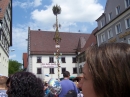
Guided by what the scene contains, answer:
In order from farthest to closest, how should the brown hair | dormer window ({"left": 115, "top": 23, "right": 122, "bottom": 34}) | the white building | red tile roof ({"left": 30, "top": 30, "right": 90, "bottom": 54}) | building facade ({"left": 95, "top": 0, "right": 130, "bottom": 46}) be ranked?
red tile roof ({"left": 30, "top": 30, "right": 90, "bottom": 54}) → the white building → dormer window ({"left": 115, "top": 23, "right": 122, "bottom": 34}) → building facade ({"left": 95, "top": 0, "right": 130, "bottom": 46}) → the brown hair

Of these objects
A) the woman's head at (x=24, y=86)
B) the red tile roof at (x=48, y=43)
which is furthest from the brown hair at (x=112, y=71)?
the red tile roof at (x=48, y=43)

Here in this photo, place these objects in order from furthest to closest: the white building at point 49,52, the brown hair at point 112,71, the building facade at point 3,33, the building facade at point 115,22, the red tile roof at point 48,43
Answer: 1. the red tile roof at point 48,43
2. the white building at point 49,52
3. the building facade at point 3,33
4. the building facade at point 115,22
5. the brown hair at point 112,71

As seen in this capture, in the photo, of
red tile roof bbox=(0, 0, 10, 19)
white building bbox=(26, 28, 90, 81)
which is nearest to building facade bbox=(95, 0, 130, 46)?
red tile roof bbox=(0, 0, 10, 19)

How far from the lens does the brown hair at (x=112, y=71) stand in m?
1.13

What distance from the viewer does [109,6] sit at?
29.2m

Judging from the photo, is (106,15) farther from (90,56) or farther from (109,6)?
(90,56)

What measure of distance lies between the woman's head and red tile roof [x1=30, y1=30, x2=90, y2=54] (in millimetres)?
42653

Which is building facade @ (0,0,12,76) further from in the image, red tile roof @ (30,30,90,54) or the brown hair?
the brown hair

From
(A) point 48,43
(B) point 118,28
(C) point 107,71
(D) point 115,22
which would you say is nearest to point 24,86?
(C) point 107,71

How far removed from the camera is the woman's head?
7.59 feet

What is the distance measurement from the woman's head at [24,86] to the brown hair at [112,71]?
129 centimetres

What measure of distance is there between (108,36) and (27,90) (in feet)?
89.2

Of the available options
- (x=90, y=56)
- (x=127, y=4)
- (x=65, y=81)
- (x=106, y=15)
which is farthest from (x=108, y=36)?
(x=90, y=56)

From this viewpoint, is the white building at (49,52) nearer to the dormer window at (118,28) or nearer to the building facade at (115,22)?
A: the building facade at (115,22)
